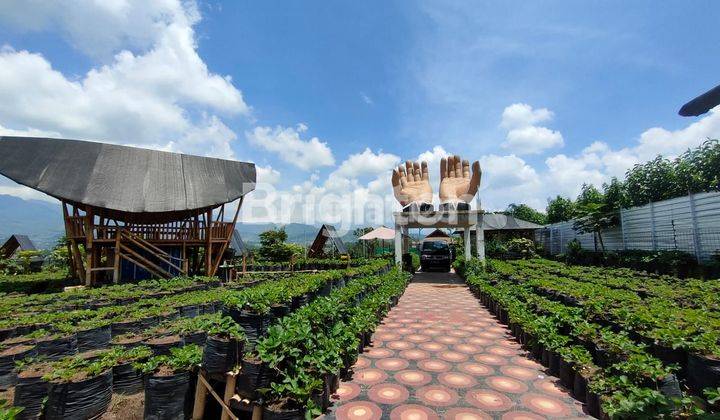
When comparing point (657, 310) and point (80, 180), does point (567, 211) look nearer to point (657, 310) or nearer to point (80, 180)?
point (657, 310)

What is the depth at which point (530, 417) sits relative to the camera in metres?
2.73

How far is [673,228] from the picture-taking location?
11156 mm

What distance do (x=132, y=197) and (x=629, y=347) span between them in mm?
13463

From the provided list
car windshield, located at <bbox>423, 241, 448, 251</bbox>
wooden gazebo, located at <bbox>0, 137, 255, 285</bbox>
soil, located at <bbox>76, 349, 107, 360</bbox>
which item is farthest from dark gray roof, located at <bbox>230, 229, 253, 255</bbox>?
soil, located at <bbox>76, 349, 107, 360</bbox>

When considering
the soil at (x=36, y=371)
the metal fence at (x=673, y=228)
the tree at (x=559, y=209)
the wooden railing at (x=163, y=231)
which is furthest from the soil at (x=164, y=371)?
the tree at (x=559, y=209)

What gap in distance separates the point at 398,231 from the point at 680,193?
42.0 feet

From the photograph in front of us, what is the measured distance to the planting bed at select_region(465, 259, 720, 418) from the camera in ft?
6.91

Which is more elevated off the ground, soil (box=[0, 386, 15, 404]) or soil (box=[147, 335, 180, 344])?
soil (box=[147, 335, 180, 344])

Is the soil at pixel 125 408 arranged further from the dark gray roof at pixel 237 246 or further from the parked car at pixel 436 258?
the dark gray roof at pixel 237 246

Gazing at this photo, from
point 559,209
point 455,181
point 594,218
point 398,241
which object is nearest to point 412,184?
point 455,181

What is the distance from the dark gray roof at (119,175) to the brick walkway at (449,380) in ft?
32.9

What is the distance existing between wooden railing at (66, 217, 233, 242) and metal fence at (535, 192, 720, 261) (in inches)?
663

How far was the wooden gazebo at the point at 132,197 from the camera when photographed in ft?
33.7

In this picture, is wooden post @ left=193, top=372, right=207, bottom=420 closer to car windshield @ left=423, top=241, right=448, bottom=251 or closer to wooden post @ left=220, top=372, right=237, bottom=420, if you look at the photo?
wooden post @ left=220, top=372, right=237, bottom=420
